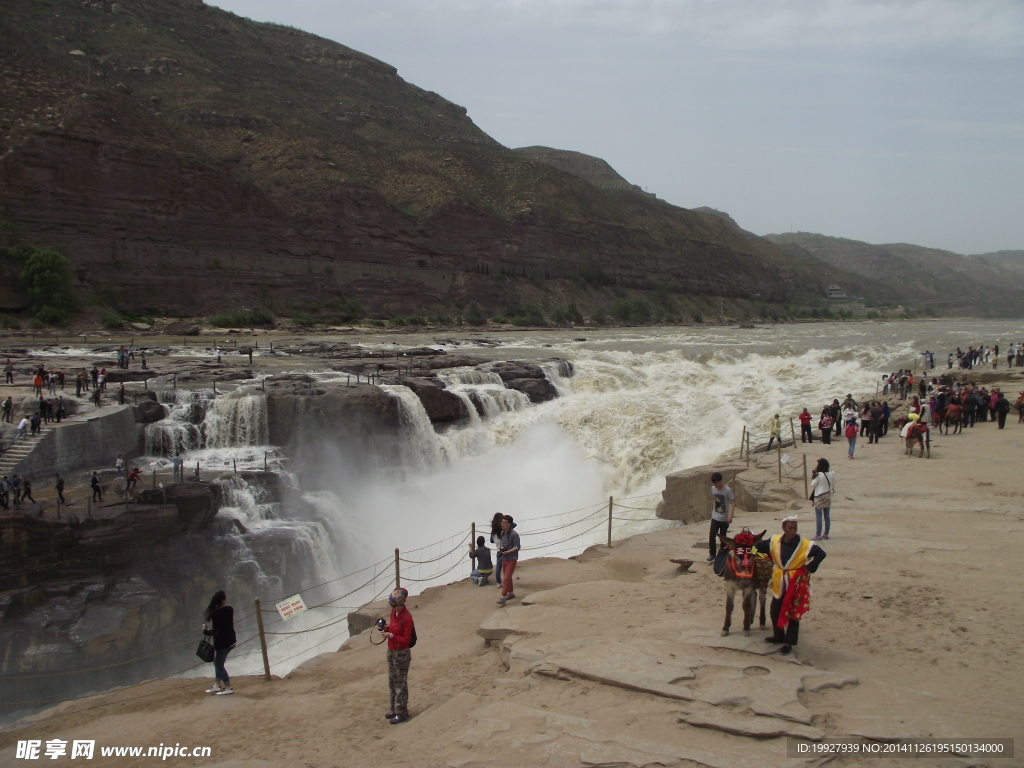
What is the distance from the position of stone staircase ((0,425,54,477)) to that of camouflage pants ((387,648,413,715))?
36.6 ft

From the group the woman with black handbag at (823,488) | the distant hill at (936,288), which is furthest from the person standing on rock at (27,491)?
the distant hill at (936,288)

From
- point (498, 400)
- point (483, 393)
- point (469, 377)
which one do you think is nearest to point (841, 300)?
point (469, 377)

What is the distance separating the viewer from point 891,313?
119 m

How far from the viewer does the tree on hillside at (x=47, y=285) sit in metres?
37.6

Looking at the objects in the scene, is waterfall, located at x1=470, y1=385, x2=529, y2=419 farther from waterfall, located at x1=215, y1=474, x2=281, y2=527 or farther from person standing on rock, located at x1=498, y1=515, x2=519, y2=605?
person standing on rock, located at x1=498, y1=515, x2=519, y2=605

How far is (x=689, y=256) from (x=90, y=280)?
73.5 m

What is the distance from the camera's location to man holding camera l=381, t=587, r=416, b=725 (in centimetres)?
583

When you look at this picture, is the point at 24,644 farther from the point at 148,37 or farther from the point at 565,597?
the point at 148,37

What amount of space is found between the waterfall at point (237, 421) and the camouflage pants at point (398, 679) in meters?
13.6

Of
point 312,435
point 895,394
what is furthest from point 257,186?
point 895,394

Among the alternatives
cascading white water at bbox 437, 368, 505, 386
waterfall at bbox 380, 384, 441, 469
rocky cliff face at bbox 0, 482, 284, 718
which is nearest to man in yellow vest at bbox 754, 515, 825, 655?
rocky cliff face at bbox 0, 482, 284, 718

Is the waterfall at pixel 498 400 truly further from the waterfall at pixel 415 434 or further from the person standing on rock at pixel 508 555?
the person standing on rock at pixel 508 555

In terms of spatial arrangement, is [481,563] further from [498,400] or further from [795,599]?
[498,400]

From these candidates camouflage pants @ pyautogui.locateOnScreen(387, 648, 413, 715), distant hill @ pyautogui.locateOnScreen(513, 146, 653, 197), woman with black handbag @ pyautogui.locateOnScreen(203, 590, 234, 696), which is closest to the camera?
camouflage pants @ pyautogui.locateOnScreen(387, 648, 413, 715)
